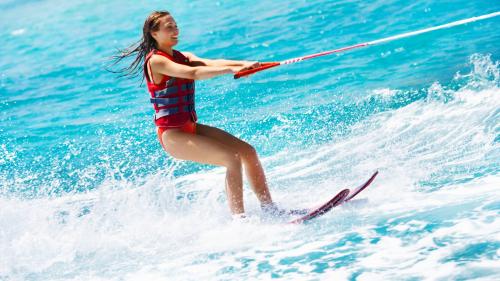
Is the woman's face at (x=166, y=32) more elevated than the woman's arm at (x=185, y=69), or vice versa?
the woman's face at (x=166, y=32)

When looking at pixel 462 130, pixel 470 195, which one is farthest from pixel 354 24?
pixel 470 195

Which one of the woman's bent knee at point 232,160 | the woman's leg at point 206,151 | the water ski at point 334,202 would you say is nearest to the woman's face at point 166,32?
the woman's leg at point 206,151

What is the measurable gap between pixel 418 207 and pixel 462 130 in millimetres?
1506

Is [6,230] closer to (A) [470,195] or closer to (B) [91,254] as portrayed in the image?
(B) [91,254]

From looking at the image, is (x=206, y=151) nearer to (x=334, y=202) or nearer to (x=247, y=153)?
(x=247, y=153)

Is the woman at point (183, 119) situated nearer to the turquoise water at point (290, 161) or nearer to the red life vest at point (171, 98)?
the red life vest at point (171, 98)

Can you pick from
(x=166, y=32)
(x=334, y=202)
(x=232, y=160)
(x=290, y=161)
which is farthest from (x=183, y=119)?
(x=290, y=161)

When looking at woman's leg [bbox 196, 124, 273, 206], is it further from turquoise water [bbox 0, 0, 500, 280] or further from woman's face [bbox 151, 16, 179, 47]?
woman's face [bbox 151, 16, 179, 47]

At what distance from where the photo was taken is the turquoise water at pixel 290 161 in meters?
4.17

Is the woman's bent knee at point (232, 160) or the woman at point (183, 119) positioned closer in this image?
the woman at point (183, 119)

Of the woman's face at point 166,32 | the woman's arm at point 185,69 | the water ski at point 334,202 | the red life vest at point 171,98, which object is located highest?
the woman's face at point 166,32

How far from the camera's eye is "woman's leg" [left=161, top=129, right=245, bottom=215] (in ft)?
15.1

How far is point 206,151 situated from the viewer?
15.1 ft

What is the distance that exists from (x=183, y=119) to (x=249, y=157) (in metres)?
0.48
